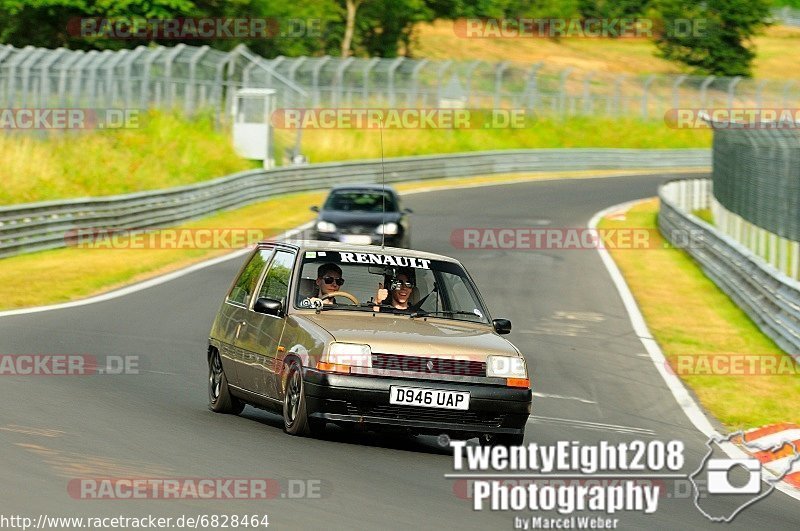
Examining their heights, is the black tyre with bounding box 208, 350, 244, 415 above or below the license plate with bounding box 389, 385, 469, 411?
below

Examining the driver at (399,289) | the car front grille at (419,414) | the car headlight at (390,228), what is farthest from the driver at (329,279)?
the car headlight at (390,228)

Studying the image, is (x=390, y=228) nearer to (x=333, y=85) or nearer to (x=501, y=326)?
(x=501, y=326)

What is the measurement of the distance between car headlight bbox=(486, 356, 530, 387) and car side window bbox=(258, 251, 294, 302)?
1.78m

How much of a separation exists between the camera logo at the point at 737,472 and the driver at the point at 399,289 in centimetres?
248

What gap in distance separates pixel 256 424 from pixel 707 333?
11.0 m

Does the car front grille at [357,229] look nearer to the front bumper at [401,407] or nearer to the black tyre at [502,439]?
the black tyre at [502,439]

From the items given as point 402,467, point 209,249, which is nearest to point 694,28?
point 209,249

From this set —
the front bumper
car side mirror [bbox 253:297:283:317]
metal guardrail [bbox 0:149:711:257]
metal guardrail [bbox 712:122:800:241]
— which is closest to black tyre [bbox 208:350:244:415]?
car side mirror [bbox 253:297:283:317]

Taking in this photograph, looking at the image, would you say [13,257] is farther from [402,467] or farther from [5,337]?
[402,467]

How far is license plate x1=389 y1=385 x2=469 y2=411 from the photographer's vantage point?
Answer: 984cm

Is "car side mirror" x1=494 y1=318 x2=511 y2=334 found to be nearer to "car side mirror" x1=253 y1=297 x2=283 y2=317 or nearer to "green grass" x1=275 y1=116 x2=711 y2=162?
"car side mirror" x1=253 y1=297 x2=283 y2=317

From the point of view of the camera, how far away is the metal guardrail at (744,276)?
721 inches

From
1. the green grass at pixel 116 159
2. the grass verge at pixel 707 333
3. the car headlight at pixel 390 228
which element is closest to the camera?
the grass verge at pixel 707 333

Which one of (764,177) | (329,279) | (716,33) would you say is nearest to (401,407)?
(329,279)
